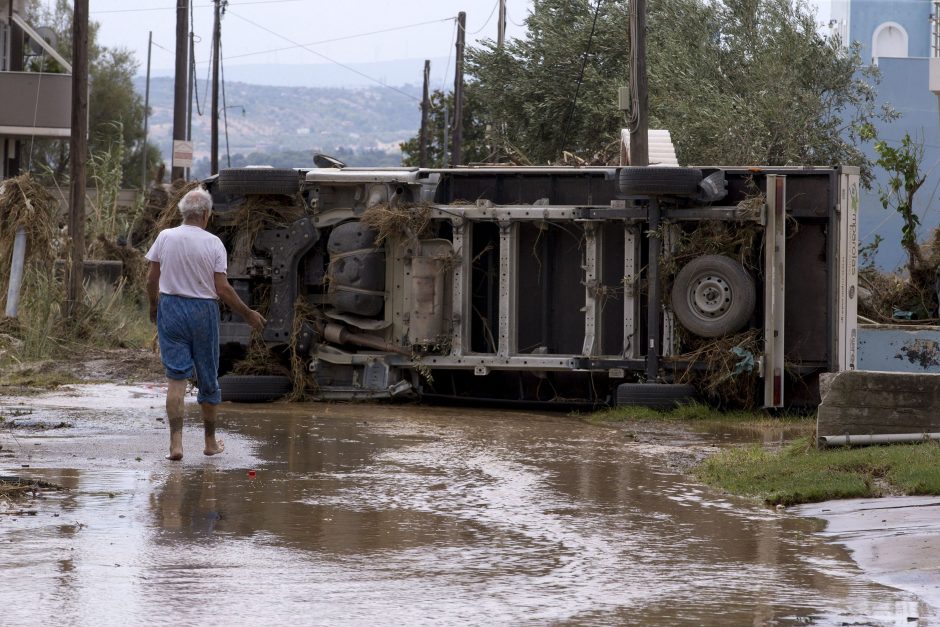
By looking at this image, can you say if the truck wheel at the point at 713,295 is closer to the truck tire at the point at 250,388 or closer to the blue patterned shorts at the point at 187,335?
the truck tire at the point at 250,388

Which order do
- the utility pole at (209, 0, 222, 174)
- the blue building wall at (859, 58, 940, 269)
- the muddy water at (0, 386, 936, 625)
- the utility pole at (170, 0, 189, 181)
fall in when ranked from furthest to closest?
the utility pole at (209, 0, 222, 174) < the blue building wall at (859, 58, 940, 269) < the utility pole at (170, 0, 189, 181) < the muddy water at (0, 386, 936, 625)

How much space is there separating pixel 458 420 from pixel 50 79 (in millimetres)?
22456

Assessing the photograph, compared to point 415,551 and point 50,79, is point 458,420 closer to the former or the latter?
point 415,551

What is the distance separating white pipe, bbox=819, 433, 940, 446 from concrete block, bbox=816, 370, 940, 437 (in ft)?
0.20

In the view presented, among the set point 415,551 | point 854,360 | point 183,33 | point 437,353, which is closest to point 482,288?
point 437,353

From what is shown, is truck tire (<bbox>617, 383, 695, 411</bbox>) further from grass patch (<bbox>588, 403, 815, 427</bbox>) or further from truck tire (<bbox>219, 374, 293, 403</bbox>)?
truck tire (<bbox>219, 374, 293, 403</bbox>)

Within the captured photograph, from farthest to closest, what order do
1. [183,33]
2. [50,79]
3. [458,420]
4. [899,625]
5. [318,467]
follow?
[50,79] → [183,33] → [458,420] → [318,467] → [899,625]

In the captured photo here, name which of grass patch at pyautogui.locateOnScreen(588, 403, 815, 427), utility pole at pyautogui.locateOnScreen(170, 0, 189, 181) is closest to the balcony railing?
→ utility pole at pyautogui.locateOnScreen(170, 0, 189, 181)

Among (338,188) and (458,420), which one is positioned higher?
(338,188)

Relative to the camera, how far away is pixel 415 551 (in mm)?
6148

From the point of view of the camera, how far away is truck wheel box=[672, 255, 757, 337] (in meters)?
12.0

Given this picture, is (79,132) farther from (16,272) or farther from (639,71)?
(639,71)

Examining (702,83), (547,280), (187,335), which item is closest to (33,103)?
(702,83)

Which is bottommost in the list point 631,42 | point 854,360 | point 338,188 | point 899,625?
point 899,625
